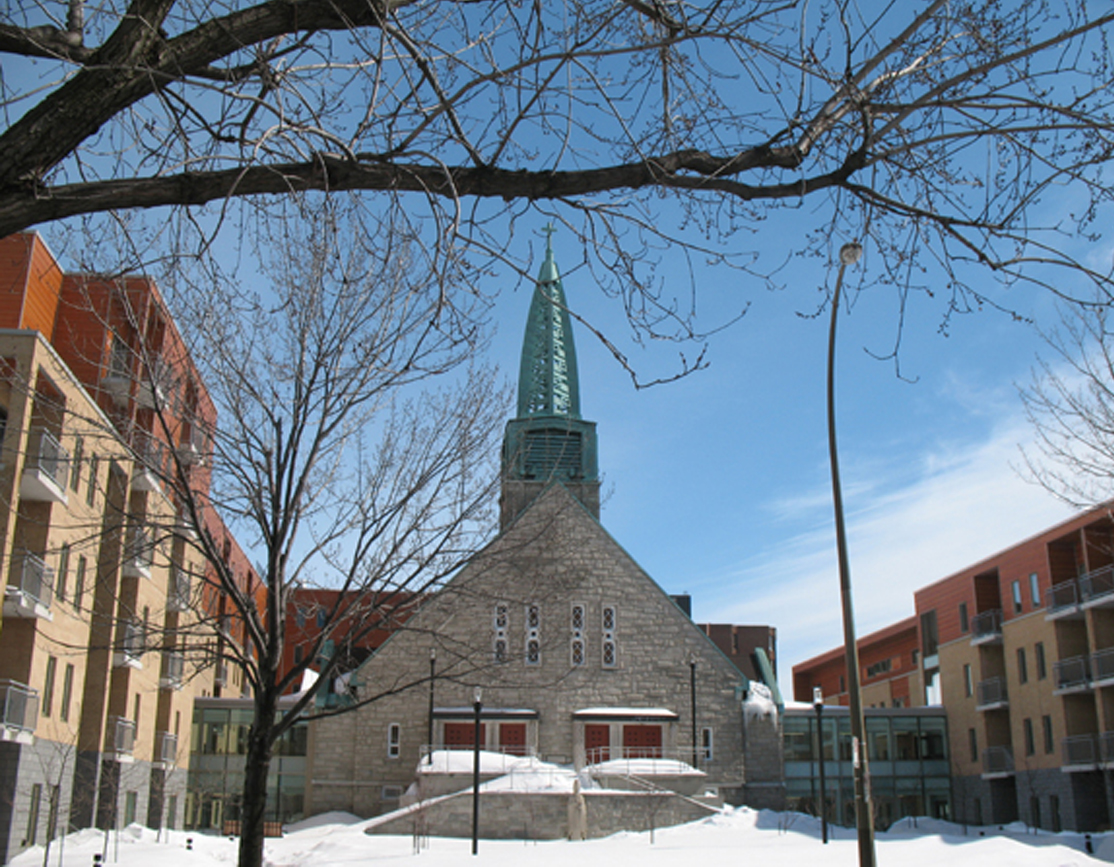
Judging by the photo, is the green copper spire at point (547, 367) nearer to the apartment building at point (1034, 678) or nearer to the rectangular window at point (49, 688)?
the apartment building at point (1034, 678)

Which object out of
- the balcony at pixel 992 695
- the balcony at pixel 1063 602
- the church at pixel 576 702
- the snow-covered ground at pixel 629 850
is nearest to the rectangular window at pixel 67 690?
the snow-covered ground at pixel 629 850

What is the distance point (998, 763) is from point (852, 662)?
111ft

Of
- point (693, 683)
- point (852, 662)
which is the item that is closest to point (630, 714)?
point (693, 683)

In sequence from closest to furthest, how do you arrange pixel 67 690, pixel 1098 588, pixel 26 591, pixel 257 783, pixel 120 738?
pixel 257 783 → pixel 26 591 → pixel 67 690 → pixel 120 738 → pixel 1098 588

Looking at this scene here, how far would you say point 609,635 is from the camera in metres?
40.8

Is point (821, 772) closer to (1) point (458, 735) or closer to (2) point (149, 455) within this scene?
(1) point (458, 735)

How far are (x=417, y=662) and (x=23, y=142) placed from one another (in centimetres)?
3621

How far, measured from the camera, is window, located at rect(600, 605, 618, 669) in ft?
132

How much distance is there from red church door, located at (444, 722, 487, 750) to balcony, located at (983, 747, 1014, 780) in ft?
65.7

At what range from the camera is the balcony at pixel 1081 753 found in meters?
36.2

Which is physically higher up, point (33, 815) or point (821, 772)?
point (821, 772)

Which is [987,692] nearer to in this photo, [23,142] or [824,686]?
[824,686]

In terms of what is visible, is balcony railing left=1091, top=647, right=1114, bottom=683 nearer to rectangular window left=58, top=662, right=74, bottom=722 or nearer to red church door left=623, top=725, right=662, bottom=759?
red church door left=623, top=725, right=662, bottom=759

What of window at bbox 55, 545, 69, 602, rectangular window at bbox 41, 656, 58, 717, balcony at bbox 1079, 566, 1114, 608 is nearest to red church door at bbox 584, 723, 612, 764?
balcony at bbox 1079, 566, 1114, 608
